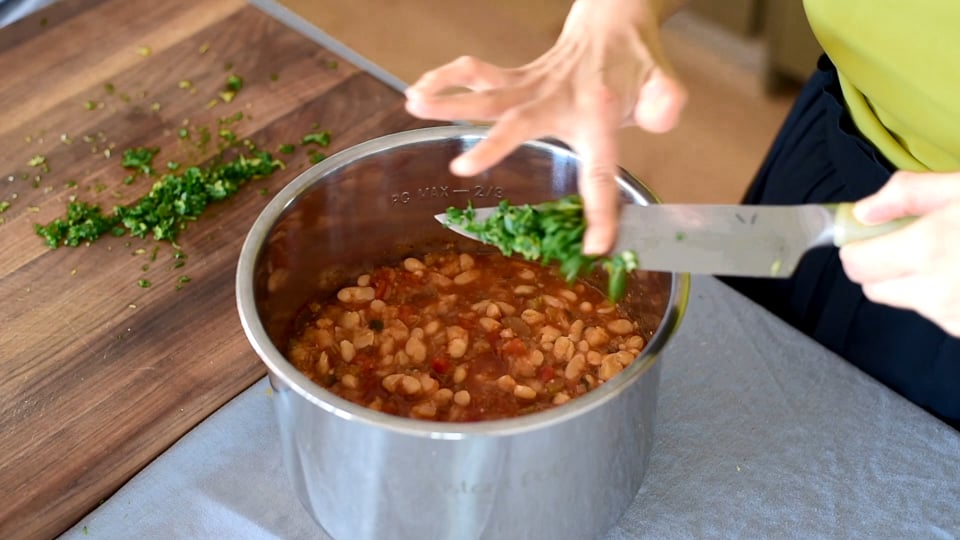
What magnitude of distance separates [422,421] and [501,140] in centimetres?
31

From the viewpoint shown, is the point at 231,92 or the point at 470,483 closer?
the point at 470,483

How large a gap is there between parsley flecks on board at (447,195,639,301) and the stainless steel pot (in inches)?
3.8

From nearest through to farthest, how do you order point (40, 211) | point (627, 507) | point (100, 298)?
point (627, 507) → point (100, 298) → point (40, 211)

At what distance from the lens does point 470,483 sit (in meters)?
1.01

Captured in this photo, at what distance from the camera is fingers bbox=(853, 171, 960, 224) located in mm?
993

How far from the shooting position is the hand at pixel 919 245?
988mm

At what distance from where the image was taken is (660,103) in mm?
1113

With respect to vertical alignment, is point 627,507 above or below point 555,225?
below

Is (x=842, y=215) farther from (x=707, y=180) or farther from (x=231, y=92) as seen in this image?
(x=707, y=180)

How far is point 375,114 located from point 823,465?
0.88 meters

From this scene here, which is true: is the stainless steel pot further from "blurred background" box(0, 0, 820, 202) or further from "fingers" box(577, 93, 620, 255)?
"blurred background" box(0, 0, 820, 202)

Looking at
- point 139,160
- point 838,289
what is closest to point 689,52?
point 838,289

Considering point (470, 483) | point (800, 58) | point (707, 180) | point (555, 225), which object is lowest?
point (707, 180)

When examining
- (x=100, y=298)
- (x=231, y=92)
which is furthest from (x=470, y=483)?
(x=231, y=92)
